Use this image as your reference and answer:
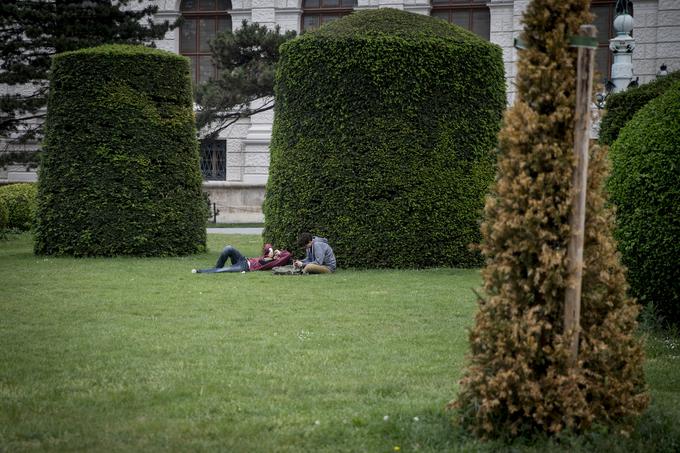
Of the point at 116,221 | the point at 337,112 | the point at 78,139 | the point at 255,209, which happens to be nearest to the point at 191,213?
the point at 116,221

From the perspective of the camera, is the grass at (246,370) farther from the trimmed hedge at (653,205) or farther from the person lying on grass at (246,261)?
the person lying on grass at (246,261)

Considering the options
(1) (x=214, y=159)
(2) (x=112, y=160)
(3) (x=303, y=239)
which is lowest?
(3) (x=303, y=239)

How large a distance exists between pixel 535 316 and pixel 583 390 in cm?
53

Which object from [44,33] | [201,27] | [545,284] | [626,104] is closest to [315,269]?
[626,104]

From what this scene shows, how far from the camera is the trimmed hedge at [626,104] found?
35.5 ft

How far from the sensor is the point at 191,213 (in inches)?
690

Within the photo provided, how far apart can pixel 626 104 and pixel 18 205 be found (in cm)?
1917

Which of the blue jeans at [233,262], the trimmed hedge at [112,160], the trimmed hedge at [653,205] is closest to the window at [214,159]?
the trimmed hedge at [112,160]

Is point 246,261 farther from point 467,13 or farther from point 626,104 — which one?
point 467,13

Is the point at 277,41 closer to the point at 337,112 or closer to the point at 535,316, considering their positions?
the point at 337,112

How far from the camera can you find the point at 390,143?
14.9 metres

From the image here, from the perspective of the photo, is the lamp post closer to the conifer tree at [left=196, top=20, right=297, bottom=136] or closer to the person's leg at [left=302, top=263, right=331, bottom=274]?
the person's leg at [left=302, top=263, right=331, bottom=274]

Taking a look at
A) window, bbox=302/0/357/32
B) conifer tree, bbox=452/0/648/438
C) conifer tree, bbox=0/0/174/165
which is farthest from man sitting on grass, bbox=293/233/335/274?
window, bbox=302/0/357/32

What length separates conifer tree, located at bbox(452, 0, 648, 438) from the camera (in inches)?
188
